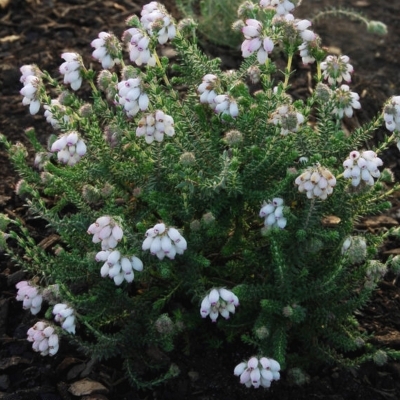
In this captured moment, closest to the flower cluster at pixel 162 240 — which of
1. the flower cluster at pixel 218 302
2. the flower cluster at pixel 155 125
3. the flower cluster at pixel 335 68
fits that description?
the flower cluster at pixel 218 302

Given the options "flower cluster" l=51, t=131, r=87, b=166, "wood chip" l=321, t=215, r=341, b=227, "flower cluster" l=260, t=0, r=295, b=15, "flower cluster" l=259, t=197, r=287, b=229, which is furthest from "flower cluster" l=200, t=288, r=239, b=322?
"flower cluster" l=260, t=0, r=295, b=15

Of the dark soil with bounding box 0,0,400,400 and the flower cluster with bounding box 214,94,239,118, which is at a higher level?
the flower cluster with bounding box 214,94,239,118

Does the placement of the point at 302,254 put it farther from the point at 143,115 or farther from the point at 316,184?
the point at 143,115

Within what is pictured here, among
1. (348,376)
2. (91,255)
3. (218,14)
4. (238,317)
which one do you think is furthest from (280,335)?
(218,14)

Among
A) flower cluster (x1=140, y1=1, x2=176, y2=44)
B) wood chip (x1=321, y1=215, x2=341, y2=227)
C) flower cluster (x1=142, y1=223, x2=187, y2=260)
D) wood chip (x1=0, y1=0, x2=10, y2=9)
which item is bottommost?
wood chip (x1=0, y1=0, x2=10, y2=9)

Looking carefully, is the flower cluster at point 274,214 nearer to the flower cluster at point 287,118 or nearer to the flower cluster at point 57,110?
the flower cluster at point 287,118

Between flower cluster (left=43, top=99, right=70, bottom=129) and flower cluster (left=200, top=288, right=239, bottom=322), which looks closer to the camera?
flower cluster (left=200, top=288, right=239, bottom=322)

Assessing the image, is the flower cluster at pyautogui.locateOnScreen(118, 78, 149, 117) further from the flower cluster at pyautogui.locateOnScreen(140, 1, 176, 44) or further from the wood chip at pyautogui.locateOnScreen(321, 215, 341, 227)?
the wood chip at pyautogui.locateOnScreen(321, 215, 341, 227)
